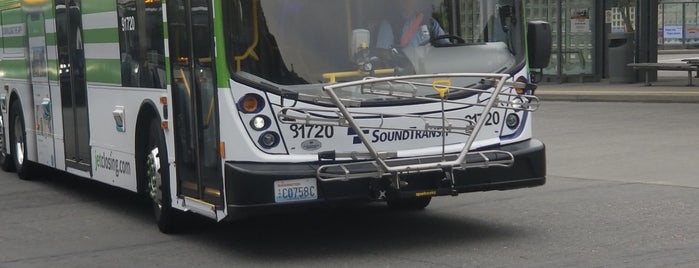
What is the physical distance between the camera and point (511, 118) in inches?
354

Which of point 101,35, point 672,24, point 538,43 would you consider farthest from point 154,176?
point 672,24

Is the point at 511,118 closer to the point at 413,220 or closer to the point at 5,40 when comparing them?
the point at 413,220

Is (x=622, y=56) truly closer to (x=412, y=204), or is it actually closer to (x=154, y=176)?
(x=412, y=204)

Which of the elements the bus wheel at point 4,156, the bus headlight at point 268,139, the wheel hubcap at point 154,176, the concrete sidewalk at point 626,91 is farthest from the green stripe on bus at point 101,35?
the concrete sidewalk at point 626,91

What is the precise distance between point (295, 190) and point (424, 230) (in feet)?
6.14

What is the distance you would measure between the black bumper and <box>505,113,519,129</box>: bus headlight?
0.30 metres

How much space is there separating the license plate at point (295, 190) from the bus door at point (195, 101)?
50 centimetres

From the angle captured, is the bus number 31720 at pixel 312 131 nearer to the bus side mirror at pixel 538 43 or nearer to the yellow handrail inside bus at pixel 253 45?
the yellow handrail inside bus at pixel 253 45

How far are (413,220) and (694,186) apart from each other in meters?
3.15

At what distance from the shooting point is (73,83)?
11.9 meters

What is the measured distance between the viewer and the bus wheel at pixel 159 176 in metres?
9.64

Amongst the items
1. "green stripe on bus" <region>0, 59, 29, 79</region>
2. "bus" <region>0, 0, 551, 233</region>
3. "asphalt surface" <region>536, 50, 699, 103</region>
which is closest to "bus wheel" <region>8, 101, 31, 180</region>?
"green stripe on bus" <region>0, 59, 29, 79</region>

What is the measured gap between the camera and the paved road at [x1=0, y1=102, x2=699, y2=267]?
843 cm

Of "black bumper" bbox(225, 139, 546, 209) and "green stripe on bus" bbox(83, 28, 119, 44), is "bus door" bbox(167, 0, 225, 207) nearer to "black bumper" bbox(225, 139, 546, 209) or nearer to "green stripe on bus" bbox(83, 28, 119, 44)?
"black bumper" bbox(225, 139, 546, 209)
